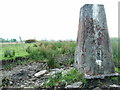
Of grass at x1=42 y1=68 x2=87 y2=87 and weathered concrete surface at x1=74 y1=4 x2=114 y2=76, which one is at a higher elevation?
weathered concrete surface at x1=74 y1=4 x2=114 y2=76

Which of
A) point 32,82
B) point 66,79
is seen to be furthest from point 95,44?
point 32,82

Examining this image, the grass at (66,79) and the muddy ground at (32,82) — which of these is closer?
the muddy ground at (32,82)

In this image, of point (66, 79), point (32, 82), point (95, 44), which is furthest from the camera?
point (32, 82)

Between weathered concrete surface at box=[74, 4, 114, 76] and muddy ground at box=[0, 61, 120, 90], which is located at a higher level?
weathered concrete surface at box=[74, 4, 114, 76]

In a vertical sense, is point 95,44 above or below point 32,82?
above

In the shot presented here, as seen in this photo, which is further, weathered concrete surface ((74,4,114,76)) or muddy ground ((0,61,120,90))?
weathered concrete surface ((74,4,114,76))

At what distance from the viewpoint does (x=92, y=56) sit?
15.5 feet

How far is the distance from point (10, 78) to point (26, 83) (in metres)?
0.96

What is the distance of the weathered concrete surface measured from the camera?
4738 mm

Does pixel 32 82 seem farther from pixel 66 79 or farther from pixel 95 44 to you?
pixel 95 44

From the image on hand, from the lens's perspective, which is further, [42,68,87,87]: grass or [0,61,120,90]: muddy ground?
[42,68,87,87]: grass

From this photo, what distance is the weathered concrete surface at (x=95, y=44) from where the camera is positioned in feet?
15.5

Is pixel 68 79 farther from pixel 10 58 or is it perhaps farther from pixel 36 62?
pixel 10 58

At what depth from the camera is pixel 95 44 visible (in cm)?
475
